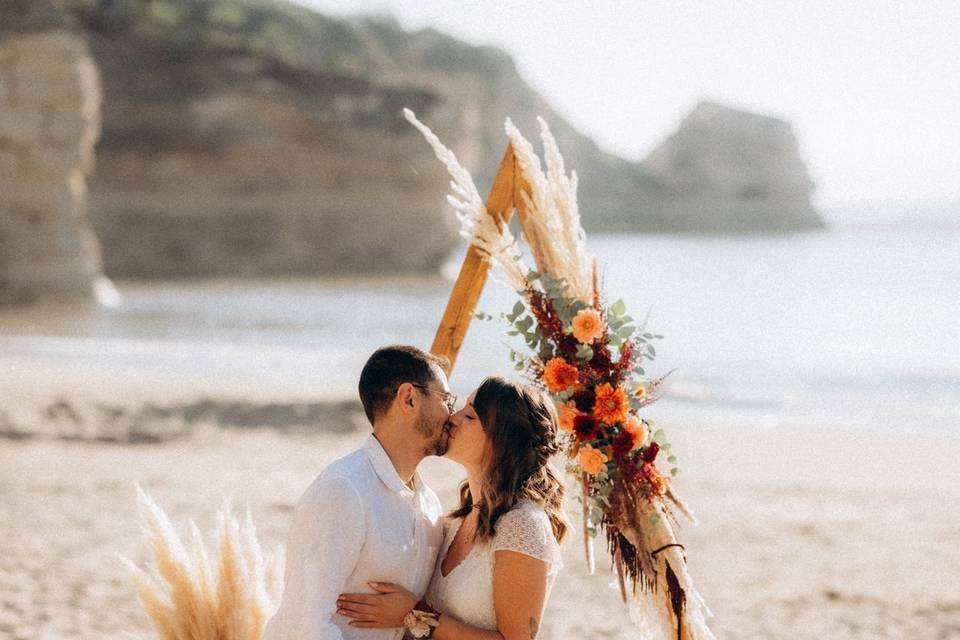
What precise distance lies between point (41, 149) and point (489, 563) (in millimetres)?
23610

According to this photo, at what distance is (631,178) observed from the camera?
109875 mm

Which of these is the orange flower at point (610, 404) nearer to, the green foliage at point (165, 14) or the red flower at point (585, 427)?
the red flower at point (585, 427)

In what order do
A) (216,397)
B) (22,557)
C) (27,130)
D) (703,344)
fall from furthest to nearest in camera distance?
(703,344), (27,130), (216,397), (22,557)

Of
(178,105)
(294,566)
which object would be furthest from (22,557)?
(178,105)

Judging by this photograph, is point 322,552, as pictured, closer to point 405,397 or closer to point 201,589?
point 405,397

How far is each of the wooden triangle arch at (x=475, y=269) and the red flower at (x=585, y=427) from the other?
479 mm

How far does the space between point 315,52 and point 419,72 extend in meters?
13.2

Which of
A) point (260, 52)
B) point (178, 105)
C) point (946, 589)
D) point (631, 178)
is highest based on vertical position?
point (631, 178)

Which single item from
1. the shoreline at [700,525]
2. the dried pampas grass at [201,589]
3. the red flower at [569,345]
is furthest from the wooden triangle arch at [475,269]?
the shoreline at [700,525]

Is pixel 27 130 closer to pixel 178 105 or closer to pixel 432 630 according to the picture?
pixel 178 105

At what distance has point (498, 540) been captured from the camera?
2.73m

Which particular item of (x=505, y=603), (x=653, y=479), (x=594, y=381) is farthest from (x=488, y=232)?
(x=505, y=603)

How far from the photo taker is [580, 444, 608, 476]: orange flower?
288cm

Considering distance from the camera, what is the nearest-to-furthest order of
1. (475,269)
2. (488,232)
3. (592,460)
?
(592,460) → (488,232) → (475,269)
